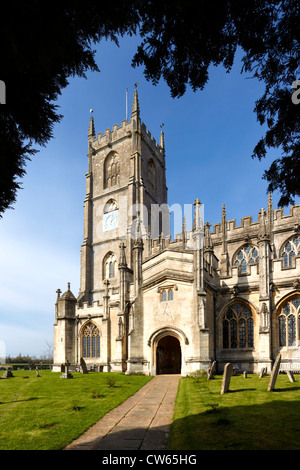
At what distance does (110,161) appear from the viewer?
156 feet

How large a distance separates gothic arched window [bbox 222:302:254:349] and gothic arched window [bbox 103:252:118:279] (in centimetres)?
1914

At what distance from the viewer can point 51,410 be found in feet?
37.6

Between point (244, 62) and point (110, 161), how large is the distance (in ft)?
139

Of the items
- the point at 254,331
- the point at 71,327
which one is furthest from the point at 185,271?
the point at 71,327

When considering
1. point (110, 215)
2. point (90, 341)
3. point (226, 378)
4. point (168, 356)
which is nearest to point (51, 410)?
point (226, 378)

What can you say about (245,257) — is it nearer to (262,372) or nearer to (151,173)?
(262,372)

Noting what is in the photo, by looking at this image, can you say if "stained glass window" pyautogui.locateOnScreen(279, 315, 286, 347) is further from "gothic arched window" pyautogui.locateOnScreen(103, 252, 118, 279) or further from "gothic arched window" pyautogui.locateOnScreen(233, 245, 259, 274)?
"gothic arched window" pyautogui.locateOnScreen(103, 252, 118, 279)

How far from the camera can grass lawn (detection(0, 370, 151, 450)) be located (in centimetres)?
805

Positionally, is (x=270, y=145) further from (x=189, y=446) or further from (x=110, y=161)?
(x=110, y=161)

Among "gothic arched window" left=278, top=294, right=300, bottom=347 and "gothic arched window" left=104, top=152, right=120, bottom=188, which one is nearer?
"gothic arched window" left=278, top=294, right=300, bottom=347

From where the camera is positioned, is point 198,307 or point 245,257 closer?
point 198,307

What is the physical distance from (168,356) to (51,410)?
50.1ft

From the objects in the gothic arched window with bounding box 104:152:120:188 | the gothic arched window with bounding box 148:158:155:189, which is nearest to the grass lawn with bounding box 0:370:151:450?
the gothic arched window with bounding box 104:152:120:188

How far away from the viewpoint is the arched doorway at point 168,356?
24.3 metres
